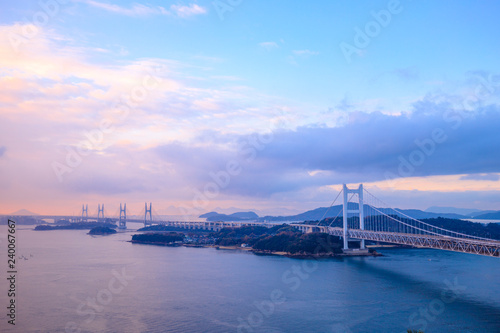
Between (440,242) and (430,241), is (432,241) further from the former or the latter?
(440,242)

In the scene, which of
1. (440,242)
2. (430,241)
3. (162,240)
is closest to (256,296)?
(440,242)

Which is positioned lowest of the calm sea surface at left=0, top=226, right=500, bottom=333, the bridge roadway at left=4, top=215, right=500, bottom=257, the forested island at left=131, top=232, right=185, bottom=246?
the forested island at left=131, top=232, right=185, bottom=246

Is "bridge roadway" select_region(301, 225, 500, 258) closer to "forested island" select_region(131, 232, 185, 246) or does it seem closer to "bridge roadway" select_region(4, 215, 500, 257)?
"bridge roadway" select_region(4, 215, 500, 257)

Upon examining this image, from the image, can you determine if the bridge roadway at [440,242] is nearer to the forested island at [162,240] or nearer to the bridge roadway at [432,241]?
the bridge roadway at [432,241]

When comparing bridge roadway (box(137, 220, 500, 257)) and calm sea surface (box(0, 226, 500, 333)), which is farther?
bridge roadway (box(137, 220, 500, 257))

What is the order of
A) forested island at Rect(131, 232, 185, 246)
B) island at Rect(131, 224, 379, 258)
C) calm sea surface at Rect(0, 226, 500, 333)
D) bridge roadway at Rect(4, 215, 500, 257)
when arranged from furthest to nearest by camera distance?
forested island at Rect(131, 232, 185, 246) → island at Rect(131, 224, 379, 258) → bridge roadway at Rect(4, 215, 500, 257) → calm sea surface at Rect(0, 226, 500, 333)

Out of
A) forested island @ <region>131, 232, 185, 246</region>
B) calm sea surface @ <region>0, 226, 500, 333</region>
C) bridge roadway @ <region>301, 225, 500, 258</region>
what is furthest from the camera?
forested island @ <region>131, 232, 185, 246</region>

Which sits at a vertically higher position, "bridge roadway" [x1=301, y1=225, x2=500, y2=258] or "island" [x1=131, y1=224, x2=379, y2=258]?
"bridge roadway" [x1=301, y1=225, x2=500, y2=258]

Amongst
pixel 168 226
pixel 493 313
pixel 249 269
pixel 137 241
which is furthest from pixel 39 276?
pixel 168 226

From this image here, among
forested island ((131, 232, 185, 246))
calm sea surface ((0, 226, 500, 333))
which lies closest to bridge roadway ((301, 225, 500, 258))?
calm sea surface ((0, 226, 500, 333))
